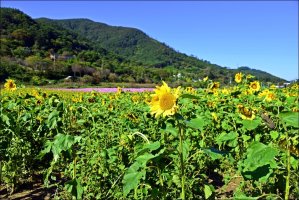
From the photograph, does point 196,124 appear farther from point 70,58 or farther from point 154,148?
point 70,58

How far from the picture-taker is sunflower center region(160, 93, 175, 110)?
5.89 feet

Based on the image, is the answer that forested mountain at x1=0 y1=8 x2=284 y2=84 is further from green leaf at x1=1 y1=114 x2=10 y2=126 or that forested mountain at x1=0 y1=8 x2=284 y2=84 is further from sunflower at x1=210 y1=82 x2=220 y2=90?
green leaf at x1=1 y1=114 x2=10 y2=126

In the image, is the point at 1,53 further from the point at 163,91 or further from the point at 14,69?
the point at 163,91

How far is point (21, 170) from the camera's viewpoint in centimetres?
446

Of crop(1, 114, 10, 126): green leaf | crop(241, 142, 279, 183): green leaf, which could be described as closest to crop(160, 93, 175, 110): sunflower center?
crop(241, 142, 279, 183): green leaf

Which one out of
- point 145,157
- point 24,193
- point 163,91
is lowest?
point 24,193

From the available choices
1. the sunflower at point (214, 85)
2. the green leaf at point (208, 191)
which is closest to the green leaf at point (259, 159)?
the green leaf at point (208, 191)

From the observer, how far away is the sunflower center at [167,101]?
1.80m

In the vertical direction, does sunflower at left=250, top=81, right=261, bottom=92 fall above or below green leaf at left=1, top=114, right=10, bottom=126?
above

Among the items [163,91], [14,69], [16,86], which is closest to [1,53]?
[14,69]

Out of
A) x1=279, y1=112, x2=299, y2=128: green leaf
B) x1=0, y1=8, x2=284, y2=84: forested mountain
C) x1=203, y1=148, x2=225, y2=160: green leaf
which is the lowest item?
x1=203, y1=148, x2=225, y2=160: green leaf

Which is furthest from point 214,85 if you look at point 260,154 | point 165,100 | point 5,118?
point 260,154

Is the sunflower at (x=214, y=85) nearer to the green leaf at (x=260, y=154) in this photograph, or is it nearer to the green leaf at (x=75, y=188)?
the green leaf at (x=75, y=188)

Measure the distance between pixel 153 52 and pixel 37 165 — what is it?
13497 centimetres
